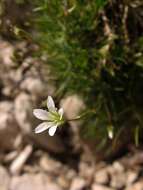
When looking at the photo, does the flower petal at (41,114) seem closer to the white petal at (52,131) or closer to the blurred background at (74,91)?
the white petal at (52,131)

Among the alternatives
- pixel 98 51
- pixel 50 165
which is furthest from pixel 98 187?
pixel 98 51

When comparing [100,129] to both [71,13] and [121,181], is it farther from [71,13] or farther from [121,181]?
[71,13]

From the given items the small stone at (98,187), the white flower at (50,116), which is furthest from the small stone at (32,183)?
the white flower at (50,116)

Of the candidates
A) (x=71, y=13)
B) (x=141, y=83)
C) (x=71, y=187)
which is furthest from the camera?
(x=71, y=187)

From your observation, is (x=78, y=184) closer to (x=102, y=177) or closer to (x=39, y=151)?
(x=102, y=177)

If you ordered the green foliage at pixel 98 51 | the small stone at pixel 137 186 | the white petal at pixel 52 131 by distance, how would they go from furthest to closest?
the small stone at pixel 137 186 < the green foliage at pixel 98 51 < the white petal at pixel 52 131

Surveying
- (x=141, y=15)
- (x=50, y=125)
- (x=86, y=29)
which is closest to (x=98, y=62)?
(x=86, y=29)

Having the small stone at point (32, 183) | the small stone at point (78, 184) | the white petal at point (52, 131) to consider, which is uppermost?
the white petal at point (52, 131)
